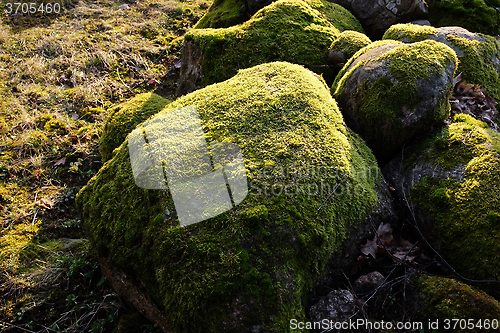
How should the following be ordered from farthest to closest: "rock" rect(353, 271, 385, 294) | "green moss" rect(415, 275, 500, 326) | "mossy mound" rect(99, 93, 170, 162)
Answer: "mossy mound" rect(99, 93, 170, 162) → "rock" rect(353, 271, 385, 294) → "green moss" rect(415, 275, 500, 326)

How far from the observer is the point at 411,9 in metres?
5.82

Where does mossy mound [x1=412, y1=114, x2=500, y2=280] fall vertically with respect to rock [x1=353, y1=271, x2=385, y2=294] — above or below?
above

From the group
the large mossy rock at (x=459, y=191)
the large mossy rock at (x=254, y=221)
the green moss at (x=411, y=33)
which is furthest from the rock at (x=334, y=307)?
the green moss at (x=411, y=33)

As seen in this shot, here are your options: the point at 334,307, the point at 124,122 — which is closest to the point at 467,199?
the point at 334,307

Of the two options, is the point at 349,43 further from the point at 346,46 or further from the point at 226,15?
the point at 226,15

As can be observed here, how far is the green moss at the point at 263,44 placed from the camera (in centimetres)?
498

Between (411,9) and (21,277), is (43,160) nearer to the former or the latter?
(21,277)

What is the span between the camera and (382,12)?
5.95 m

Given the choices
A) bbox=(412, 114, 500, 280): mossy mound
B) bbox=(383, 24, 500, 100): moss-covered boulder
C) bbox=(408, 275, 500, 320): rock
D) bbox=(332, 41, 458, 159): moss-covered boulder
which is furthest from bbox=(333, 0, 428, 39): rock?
bbox=(408, 275, 500, 320): rock

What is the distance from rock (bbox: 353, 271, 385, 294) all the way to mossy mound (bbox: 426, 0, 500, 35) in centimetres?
569

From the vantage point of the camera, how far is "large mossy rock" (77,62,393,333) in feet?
7.49

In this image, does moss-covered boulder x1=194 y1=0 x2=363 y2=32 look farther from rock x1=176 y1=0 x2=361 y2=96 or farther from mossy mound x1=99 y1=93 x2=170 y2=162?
mossy mound x1=99 y1=93 x2=170 y2=162

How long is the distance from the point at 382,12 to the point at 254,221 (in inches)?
219

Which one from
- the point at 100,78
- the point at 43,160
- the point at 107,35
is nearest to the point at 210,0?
the point at 107,35
